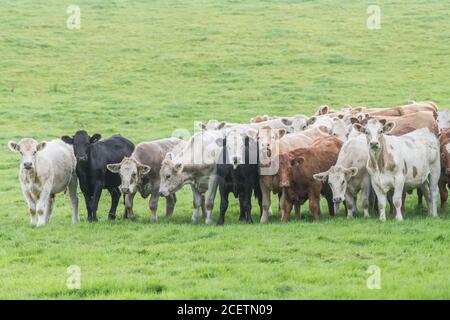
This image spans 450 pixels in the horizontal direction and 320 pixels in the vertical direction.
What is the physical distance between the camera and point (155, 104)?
33125 mm

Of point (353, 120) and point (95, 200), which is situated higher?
point (353, 120)

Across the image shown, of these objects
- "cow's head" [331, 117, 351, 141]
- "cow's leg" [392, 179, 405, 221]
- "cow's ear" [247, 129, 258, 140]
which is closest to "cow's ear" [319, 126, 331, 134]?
"cow's head" [331, 117, 351, 141]

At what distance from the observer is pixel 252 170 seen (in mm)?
16859

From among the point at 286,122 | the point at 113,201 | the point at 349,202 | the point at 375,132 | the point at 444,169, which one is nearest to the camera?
the point at 375,132

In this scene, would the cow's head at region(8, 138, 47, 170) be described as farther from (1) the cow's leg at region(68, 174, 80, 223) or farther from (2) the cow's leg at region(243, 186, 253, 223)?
(2) the cow's leg at region(243, 186, 253, 223)

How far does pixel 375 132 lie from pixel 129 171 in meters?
4.89

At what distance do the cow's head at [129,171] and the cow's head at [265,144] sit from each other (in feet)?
7.45

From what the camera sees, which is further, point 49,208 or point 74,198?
point 74,198

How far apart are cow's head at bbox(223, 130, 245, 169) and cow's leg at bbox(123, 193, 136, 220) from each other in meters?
2.25

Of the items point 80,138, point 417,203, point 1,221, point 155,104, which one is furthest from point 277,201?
point 155,104

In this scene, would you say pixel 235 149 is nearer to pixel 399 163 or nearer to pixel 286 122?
pixel 399 163

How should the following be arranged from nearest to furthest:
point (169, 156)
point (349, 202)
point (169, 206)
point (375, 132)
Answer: point (375, 132) < point (349, 202) < point (169, 156) < point (169, 206)

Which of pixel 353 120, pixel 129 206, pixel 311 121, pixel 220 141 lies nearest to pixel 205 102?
pixel 311 121
